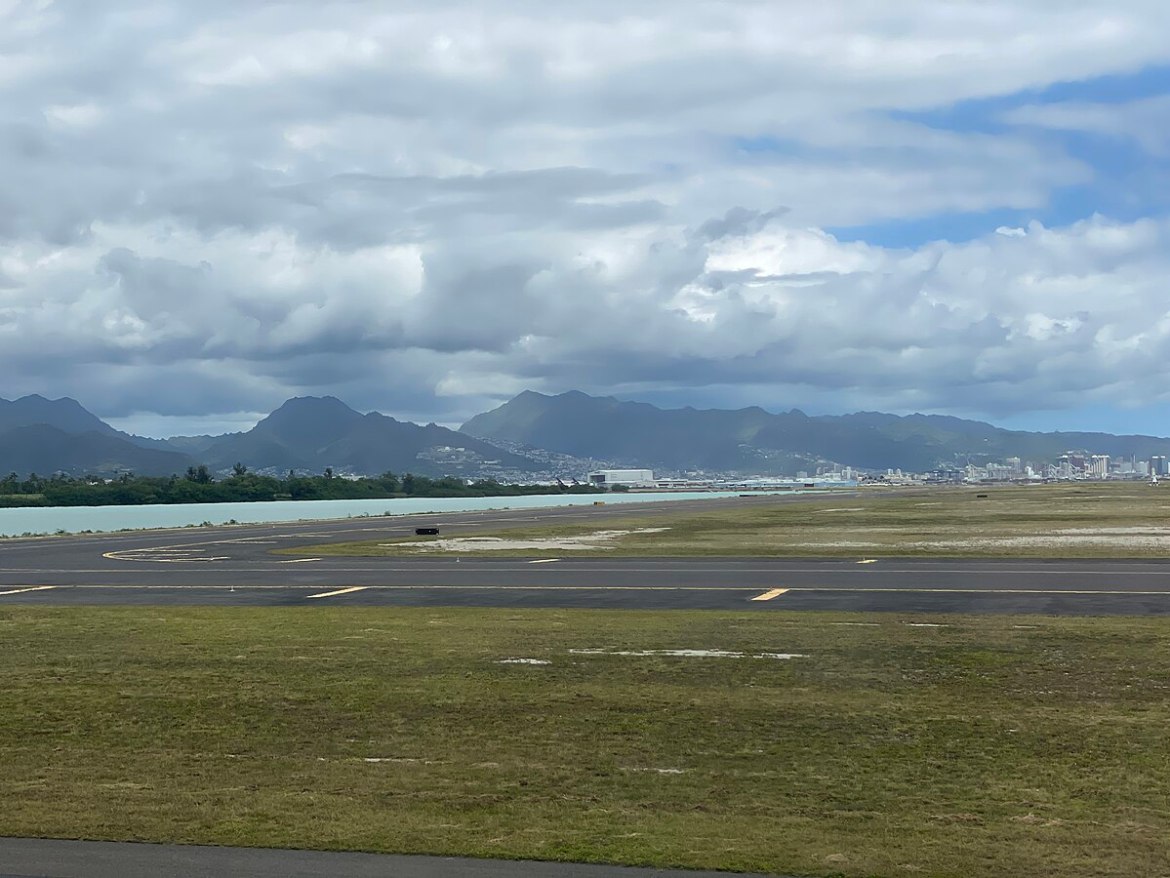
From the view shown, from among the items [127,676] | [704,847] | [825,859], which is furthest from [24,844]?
[127,676]

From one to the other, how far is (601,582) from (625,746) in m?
22.9

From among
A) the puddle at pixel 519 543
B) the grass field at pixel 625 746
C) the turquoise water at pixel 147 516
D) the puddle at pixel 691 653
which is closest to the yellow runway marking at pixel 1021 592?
the grass field at pixel 625 746

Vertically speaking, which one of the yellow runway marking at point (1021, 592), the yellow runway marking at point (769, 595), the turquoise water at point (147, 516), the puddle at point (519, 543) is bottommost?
the turquoise water at point (147, 516)

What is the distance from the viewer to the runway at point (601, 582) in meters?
30.2

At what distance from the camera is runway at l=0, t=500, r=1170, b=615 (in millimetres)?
30203

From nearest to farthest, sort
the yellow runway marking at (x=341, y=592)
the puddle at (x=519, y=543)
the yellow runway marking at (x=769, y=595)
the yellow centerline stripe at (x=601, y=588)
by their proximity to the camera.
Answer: the yellow runway marking at (x=769, y=595) < the yellow centerline stripe at (x=601, y=588) < the yellow runway marking at (x=341, y=592) < the puddle at (x=519, y=543)

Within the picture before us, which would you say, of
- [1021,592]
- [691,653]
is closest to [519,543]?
[1021,592]

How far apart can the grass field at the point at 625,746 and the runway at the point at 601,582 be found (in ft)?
19.6

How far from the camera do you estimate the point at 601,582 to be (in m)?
37.0

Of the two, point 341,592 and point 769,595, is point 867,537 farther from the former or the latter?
point 341,592

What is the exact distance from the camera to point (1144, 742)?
1411 centimetres

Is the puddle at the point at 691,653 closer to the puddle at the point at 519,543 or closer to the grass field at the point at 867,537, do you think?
the grass field at the point at 867,537

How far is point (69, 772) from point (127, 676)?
656 cm

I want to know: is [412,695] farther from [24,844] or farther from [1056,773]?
[1056,773]
